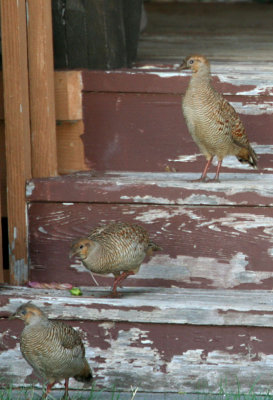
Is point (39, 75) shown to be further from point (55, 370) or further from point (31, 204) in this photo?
point (55, 370)

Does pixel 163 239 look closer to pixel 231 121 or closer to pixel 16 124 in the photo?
pixel 231 121

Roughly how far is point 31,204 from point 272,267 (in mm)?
1306

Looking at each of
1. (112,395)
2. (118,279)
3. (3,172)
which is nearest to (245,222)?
(118,279)

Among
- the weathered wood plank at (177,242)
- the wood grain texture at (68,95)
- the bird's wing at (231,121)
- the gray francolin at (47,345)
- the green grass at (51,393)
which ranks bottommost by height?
the green grass at (51,393)

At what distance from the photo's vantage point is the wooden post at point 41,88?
194 inches

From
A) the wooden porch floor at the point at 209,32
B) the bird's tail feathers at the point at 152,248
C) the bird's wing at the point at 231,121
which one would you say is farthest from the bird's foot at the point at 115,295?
the wooden porch floor at the point at 209,32

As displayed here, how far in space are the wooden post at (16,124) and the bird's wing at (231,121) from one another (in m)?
1.06

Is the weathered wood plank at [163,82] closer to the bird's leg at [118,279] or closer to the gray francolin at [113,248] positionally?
the gray francolin at [113,248]

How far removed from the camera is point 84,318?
4.27m

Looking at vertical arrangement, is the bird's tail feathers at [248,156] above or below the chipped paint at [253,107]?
below

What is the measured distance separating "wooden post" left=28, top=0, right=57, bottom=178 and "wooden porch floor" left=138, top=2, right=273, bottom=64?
1379 millimetres

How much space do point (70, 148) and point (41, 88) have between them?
48cm

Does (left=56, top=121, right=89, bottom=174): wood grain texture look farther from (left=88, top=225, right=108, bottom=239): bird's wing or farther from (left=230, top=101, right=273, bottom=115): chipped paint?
(left=230, top=101, right=273, bottom=115): chipped paint

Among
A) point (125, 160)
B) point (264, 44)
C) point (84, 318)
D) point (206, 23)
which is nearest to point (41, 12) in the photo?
point (125, 160)
